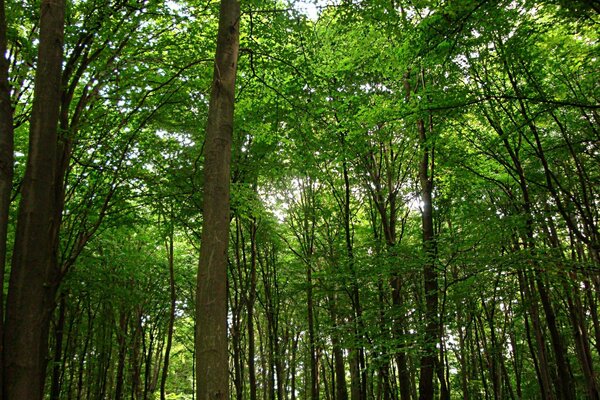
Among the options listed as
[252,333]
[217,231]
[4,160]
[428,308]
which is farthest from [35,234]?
[252,333]

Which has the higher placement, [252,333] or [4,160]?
[4,160]

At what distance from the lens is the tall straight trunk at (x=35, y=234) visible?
126 inches

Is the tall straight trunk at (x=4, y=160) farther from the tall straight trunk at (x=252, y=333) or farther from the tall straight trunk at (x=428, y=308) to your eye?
the tall straight trunk at (x=252, y=333)

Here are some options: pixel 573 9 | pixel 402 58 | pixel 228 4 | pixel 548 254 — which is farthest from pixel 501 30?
pixel 228 4

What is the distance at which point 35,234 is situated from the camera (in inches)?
133

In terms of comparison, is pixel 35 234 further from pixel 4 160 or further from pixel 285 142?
pixel 285 142

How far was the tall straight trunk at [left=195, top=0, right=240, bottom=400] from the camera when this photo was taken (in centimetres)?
315

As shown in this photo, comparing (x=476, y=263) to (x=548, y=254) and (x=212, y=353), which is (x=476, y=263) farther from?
(x=212, y=353)

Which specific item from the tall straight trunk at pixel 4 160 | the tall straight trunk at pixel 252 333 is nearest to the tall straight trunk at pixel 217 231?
the tall straight trunk at pixel 4 160

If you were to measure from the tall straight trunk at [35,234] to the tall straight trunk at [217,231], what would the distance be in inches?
53.9

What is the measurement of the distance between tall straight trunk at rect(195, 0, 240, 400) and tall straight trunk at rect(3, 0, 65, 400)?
1369mm

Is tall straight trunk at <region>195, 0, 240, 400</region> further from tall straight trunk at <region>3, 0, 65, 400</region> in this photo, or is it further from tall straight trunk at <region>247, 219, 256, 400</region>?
tall straight trunk at <region>247, 219, 256, 400</region>

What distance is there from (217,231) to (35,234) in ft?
5.06

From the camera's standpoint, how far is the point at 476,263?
8.10 m
